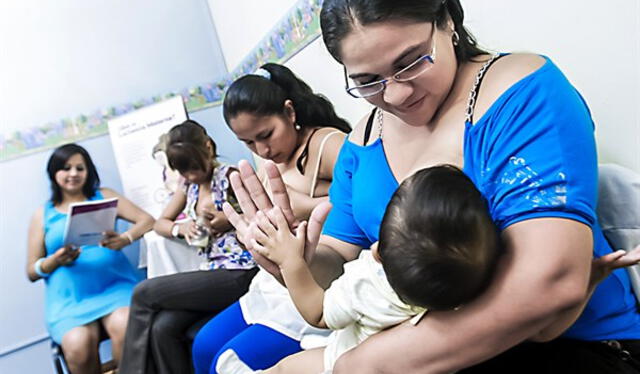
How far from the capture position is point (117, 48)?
358cm

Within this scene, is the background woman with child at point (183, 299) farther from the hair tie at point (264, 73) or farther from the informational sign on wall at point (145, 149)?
the informational sign on wall at point (145, 149)

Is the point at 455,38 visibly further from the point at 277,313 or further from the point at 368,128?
the point at 277,313

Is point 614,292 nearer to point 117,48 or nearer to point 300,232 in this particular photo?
point 300,232

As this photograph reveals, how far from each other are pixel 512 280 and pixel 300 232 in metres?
0.46

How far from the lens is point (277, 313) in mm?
1354

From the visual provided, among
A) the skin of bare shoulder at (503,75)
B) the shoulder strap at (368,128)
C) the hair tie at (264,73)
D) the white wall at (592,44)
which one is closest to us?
the skin of bare shoulder at (503,75)

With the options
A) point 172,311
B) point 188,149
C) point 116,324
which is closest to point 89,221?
point 116,324

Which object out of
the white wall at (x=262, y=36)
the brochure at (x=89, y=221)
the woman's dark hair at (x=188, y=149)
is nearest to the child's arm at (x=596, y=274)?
the white wall at (x=262, y=36)

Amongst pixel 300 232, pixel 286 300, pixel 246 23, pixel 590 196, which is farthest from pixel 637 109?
pixel 246 23

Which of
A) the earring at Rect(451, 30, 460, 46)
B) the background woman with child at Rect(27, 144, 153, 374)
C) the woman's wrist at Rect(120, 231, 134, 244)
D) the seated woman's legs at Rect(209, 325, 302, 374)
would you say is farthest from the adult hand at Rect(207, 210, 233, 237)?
the earring at Rect(451, 30, 460, 46)

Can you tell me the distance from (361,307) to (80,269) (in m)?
2.50

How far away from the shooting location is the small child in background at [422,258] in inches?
27.3

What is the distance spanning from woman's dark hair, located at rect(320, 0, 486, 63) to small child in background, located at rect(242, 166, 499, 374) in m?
0.27

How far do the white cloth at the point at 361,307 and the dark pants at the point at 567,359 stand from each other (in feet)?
0.52
